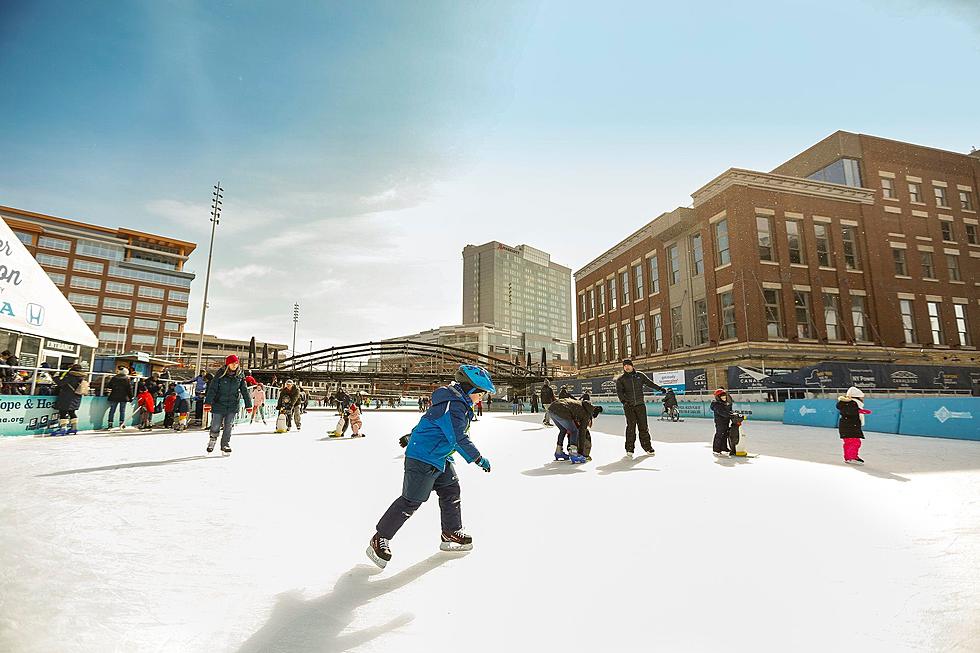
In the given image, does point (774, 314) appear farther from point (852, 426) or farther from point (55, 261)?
point (55, 261)

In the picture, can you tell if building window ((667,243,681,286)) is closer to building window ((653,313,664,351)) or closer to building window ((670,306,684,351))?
building window ((670,306,684,351))

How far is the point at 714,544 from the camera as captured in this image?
12.5 ft

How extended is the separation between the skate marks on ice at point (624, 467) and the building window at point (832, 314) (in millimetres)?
24823

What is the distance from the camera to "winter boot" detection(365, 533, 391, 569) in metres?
3.34

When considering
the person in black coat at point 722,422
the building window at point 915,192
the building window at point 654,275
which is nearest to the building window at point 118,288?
the building window at point 654,275

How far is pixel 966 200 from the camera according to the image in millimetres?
32531

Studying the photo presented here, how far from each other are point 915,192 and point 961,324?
896 cm

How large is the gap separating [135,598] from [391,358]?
128 m

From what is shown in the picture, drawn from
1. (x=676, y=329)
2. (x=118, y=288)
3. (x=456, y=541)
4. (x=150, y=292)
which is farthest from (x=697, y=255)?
(x=118, y=288)

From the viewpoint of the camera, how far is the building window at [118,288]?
7731 cm

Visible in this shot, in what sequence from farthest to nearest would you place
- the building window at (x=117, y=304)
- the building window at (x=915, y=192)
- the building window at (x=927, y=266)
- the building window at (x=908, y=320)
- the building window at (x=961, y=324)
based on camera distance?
the building window at (x=117, y=304) < the building window at (x=915, y=192) < the building window at (x=927, y=266) < the building window at (x=961, y=324) < the building window at (x=908, y=320)

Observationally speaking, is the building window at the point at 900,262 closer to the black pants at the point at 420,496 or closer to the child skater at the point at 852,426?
the child skater at the point at 852,426

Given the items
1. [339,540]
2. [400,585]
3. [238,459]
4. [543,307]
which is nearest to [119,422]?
[238,459]

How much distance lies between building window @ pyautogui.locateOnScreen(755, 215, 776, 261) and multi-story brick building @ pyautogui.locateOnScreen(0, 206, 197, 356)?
84721mm
